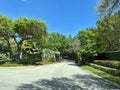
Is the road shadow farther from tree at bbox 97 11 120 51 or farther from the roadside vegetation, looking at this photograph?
the roadside vegetation

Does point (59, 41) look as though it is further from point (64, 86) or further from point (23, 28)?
point (64, 86)

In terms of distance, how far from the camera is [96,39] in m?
Result: 45.5

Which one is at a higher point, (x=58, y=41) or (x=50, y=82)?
(x=58, y=41)

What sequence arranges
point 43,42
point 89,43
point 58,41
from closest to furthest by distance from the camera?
point 43,42 → point 89,43 → point 58,41

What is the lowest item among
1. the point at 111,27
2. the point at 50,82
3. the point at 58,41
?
the point at 50,82

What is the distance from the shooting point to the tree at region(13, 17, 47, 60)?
36.9 m

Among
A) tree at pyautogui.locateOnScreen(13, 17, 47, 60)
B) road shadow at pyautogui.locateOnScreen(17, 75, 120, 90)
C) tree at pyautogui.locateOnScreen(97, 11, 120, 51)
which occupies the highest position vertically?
tree at pyautogui.locateOnScreen(13, 17, 47, 60)

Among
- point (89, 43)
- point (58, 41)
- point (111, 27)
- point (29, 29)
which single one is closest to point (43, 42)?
point (29, 29)

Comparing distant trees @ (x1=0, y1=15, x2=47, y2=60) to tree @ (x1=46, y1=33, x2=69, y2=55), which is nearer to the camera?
distant trees @ (x1=0, y1=15, x2=47, y2=60)

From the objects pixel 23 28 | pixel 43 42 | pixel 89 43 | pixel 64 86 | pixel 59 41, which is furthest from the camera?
pixel 59 41

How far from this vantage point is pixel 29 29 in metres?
37.4

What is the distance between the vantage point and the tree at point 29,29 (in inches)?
1454

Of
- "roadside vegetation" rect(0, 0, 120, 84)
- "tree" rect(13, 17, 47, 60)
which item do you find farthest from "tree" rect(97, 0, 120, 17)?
"tree" rect(13, 17, 47, 60)

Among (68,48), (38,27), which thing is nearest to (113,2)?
(38,27)
